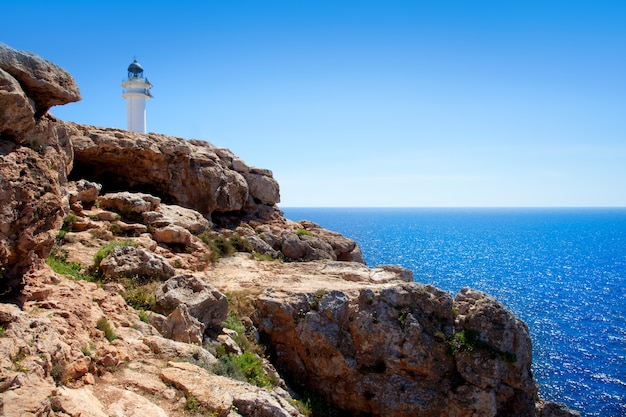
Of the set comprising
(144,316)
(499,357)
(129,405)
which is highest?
(144,316)

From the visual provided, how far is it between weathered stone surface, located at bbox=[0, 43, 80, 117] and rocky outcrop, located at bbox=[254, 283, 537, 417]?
9230 mm

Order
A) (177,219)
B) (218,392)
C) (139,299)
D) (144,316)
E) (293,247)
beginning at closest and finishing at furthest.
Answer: (218,392)
(144,316)
(139,299)
(177,219)
(293,247)

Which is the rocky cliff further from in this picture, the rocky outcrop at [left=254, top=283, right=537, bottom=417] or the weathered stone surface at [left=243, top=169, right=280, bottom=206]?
the weathered stone surface at [left=243, top=169, right=280, bottom=206]

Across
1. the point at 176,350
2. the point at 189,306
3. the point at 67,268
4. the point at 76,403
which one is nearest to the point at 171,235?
the point at 67,268

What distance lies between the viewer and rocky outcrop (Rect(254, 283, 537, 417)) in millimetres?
14266

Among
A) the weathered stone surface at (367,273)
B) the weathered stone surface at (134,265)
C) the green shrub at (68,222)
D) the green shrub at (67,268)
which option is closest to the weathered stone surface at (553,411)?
the weathered stone surface at (367,273)

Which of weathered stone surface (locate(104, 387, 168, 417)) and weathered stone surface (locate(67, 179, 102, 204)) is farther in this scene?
weathered stone surface (locate(67, 179, 102, 204))

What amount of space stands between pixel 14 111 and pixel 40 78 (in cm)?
111

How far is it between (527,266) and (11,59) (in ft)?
273

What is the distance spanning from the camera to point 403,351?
1471cm

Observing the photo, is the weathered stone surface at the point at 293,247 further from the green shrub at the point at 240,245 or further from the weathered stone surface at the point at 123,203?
the weathered stone surface at the point at 123,203

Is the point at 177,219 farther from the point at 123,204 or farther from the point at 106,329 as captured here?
the point at 106,329

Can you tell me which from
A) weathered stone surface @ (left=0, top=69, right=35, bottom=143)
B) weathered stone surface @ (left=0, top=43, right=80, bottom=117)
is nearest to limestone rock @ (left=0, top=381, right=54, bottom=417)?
weathered stone surface @ (left=0, top=69, right=35, bottom=143)

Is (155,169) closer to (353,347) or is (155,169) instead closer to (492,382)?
(353,347)
